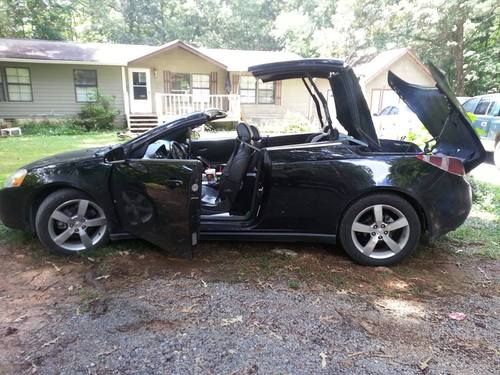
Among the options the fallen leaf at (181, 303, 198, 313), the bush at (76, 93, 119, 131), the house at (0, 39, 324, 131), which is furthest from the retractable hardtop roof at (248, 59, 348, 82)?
the bush at (76, 93, 119, 131)

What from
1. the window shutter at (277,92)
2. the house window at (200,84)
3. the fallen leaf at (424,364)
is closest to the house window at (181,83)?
the house window at (200,84)

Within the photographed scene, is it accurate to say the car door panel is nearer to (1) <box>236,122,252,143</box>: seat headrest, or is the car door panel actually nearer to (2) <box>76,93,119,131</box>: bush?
(1) <box>236,122,252,143</box>: seat headrest

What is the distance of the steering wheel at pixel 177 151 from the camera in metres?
3.96

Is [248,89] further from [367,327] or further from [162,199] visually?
[367,327]

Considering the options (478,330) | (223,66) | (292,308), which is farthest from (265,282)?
(223,66)

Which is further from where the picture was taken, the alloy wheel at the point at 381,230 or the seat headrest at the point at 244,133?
the seat headrest at the point at 244,133

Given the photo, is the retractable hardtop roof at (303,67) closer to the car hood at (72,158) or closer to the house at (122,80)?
the car hood at (72,158)

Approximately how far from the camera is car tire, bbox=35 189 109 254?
347 cm

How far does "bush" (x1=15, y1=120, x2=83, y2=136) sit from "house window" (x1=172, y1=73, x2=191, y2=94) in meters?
4.76

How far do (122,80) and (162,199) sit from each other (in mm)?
15744

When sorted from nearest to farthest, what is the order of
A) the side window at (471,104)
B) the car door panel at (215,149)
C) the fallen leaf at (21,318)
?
the fallen leaf at (21,318) → the car door panel at (215,149) → the side window at (471,104)

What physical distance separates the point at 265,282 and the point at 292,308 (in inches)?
17.0

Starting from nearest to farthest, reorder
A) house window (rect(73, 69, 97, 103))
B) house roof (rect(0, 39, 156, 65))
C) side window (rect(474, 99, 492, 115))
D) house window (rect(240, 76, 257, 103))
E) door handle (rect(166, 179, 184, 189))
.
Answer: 1. door handle (rect(166, 179, 184, 189))
2. side window (rect(474, 99, 492, 115))
3. house roof (rect(0, 39, 156, 65))
4. house window (rect(73, 69, 97, 103))
5. house window (rect(240, 76, 257, 103))

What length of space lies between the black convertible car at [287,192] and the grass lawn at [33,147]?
155 inches
